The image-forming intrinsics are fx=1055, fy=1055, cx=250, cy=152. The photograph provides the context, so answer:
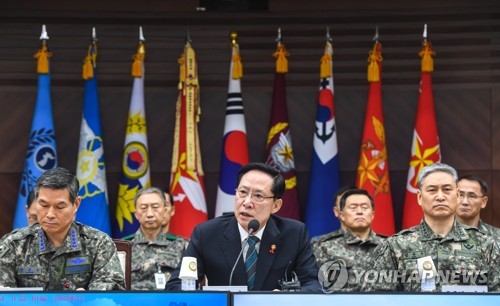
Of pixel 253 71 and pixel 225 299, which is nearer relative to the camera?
pixel 225 299

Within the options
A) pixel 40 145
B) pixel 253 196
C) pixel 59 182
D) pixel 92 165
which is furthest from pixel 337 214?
pixel 59 182

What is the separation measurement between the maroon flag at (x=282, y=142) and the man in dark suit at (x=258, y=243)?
10.6ft

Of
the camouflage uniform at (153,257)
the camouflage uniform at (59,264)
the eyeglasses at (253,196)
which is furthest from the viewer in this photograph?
the camouflage uniform at (153,257)

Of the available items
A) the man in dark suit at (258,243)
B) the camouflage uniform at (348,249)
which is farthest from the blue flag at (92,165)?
the man in dark suit at (258,243)

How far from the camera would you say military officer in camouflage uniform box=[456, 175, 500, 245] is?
22.8 feet

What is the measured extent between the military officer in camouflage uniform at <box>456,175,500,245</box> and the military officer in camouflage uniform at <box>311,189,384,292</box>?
57cm

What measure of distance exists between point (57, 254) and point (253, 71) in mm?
4260

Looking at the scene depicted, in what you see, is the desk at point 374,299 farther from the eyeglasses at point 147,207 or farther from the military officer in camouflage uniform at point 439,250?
the eyeglasses at point 147,207

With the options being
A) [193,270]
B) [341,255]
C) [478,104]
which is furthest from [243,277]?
[478,104]

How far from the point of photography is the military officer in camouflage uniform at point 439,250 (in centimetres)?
461

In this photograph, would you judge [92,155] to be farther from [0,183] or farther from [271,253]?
[271,253]

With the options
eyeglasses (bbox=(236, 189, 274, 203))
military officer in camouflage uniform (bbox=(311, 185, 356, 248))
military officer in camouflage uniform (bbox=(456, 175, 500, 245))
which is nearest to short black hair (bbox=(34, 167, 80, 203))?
eyeglasses (bbox=(236, 189, 274, 203))

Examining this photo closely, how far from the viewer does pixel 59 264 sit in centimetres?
443

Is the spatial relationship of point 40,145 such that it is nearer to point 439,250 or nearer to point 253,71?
point 253,71
